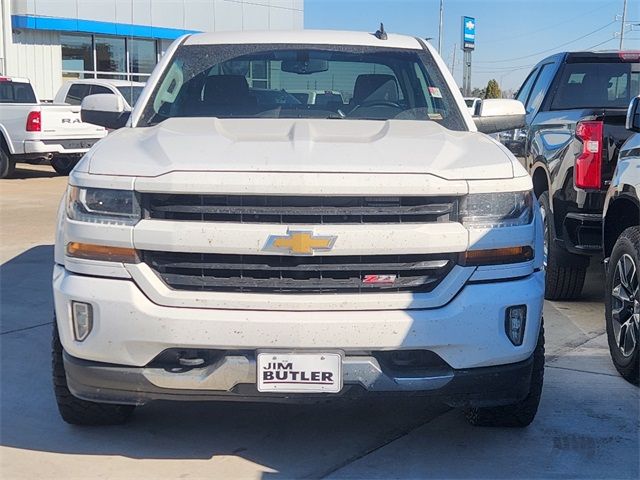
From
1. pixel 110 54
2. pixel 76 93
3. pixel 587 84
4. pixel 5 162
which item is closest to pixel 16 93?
pixel 5 162

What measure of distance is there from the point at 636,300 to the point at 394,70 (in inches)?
74.8

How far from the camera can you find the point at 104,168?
134 inches

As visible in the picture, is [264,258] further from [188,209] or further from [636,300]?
[636,300]

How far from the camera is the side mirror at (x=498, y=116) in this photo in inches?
196

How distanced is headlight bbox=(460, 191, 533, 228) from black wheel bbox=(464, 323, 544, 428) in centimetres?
59

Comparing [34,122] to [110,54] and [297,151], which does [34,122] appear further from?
[297,151]

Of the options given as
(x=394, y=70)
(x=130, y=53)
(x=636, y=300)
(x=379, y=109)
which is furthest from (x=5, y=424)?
(x=130, y=53)

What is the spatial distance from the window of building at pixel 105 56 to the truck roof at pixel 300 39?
2088cm

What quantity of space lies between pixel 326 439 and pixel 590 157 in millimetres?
3003

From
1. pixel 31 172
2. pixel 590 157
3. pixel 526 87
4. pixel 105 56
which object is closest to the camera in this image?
pixel 590 157

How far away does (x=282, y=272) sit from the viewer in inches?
130

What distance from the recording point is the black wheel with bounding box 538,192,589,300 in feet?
21.0

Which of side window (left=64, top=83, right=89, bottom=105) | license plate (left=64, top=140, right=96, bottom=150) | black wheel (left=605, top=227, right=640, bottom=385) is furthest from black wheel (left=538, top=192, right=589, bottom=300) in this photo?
side window (left=64, top=83, right=89, bottom=105)

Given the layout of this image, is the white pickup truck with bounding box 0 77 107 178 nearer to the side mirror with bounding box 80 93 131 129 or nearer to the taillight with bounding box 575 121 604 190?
the side mirror with bounding box 80 93 131 129
